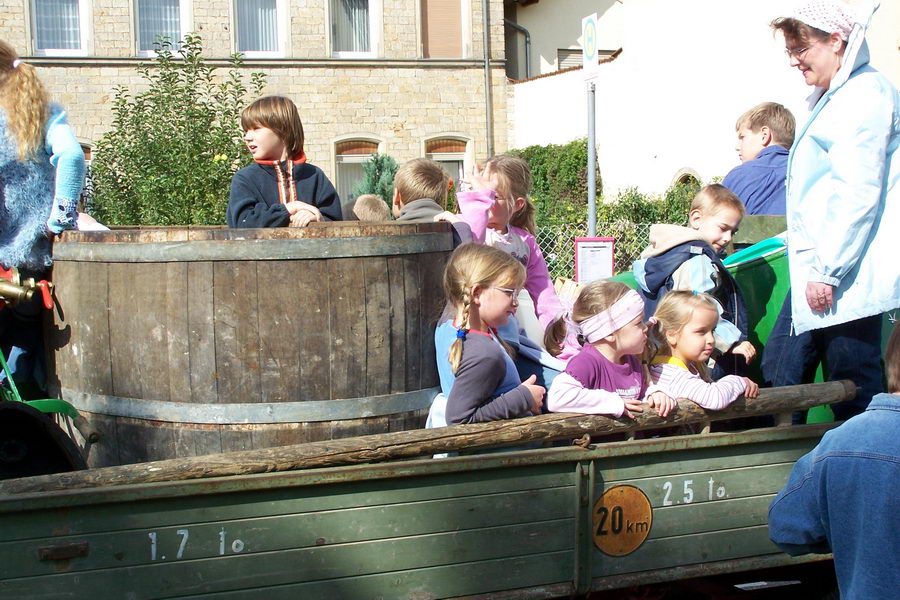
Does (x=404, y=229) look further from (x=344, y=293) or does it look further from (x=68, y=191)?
(x=68, y=191)

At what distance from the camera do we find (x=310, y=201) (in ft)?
11.8

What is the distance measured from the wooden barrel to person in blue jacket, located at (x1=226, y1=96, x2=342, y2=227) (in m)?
0.42

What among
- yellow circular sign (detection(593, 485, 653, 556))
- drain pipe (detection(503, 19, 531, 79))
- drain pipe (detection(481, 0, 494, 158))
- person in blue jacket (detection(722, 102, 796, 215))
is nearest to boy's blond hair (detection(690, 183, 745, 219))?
person in blue jacket (detection(722, 102, 796, 215))

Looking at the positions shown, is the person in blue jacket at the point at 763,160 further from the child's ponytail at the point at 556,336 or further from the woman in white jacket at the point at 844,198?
the child's ponytail at the point at 556,336

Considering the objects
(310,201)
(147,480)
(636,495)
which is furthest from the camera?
(310,201)

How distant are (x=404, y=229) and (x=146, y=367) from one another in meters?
0.90

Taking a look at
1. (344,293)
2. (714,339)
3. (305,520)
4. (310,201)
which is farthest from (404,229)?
(714,339)

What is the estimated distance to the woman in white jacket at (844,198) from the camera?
10.5 feet

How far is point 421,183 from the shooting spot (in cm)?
408

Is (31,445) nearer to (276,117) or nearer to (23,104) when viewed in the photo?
(23,104)

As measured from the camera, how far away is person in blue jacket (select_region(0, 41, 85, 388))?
3.22m

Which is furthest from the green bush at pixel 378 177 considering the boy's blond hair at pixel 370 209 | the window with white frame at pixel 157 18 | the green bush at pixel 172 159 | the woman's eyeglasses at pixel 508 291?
the woman's eyeglasses at pixel 508 291

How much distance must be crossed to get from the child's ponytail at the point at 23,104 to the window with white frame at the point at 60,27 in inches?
667

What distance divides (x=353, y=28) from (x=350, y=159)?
2.82 meters
